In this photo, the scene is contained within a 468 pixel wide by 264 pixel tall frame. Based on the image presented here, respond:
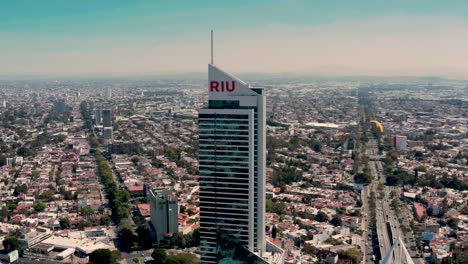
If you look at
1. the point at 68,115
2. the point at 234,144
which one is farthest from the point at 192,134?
the point at 234,144

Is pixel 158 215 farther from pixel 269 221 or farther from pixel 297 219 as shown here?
pixel 297 219

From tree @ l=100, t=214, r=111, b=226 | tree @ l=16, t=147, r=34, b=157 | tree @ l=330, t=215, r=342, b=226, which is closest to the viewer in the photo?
tree @ l=330, t=215, r=342, b=226

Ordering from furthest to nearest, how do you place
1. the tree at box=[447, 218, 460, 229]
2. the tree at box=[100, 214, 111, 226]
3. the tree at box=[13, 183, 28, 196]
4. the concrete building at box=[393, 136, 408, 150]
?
the concrete building at box=[393, 136, 408, 150] < the tree at box=[13, 183, 28, 196] < the tree at box=[100, 214, 111, 226] < the tree at box=[447, 218, 460, 229]

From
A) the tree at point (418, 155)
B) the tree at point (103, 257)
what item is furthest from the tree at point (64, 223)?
the tree at point (418, 155)

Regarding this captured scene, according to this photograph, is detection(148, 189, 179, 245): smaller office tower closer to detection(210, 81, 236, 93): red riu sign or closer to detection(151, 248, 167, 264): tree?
detection(151, 248, 167, 264): tree

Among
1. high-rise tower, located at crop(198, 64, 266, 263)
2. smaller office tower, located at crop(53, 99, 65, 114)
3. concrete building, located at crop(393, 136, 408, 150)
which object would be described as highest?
high-rise tower, located at crop(198, 64, 266, 263)

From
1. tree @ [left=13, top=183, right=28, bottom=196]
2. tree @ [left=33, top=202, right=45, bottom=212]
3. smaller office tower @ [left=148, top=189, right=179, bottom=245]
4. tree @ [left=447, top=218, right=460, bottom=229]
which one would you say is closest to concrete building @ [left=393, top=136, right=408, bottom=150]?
tree @ [left=447, top=218, right=460, bottom=229]

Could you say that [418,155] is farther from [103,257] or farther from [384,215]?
[103,257]

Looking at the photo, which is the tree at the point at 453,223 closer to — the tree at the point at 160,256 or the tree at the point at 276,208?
the tree at the point at 276,208
